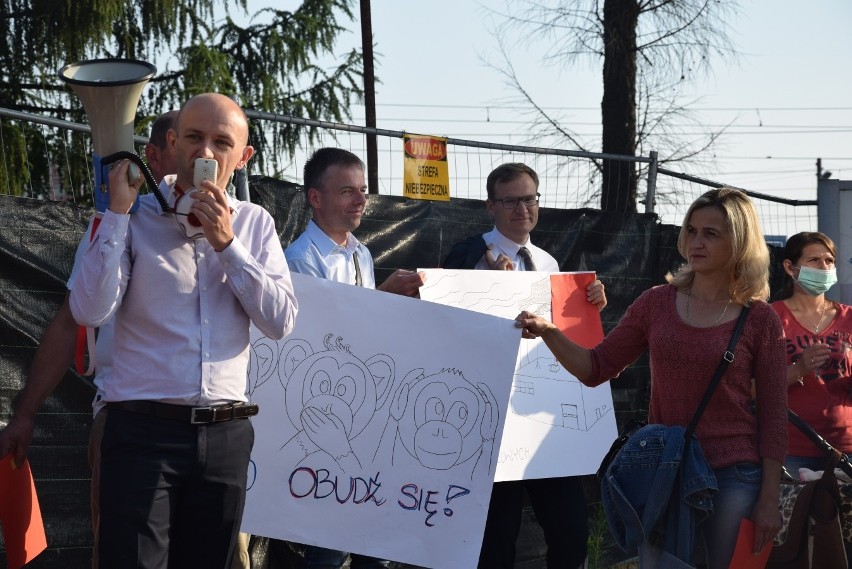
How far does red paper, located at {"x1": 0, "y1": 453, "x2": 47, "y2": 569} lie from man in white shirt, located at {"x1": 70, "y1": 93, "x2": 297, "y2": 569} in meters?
0.80

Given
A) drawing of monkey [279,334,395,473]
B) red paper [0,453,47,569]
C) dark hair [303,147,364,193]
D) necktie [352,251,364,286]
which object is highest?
dark hair [303,147,364,193]

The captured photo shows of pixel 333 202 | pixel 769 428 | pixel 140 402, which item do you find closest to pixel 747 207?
pixel 769 428

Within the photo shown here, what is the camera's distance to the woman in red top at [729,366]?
401 cm

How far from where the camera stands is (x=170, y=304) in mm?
3182

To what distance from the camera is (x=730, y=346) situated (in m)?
4.03

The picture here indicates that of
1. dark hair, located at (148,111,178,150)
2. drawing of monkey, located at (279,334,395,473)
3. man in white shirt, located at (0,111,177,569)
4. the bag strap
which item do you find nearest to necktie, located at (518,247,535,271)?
drawing of monkey, located at (279,334,395,473)

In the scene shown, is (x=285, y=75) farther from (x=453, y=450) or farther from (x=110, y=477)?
(x=110, y=477)

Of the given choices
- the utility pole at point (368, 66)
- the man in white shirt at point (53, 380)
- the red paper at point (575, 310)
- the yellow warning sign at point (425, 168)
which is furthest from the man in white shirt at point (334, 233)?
the utility pole at point (368, 66)

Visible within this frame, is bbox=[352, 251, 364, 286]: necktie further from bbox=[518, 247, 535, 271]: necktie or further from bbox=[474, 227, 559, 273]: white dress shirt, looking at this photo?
bbox=[518, 247, 535, 271]: necktie

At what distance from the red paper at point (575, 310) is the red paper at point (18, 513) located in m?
2.73

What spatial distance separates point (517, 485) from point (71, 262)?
7.88 ft

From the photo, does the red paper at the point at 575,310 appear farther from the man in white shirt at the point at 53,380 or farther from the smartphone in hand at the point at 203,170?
the smartphone in hand at the point at 203,170

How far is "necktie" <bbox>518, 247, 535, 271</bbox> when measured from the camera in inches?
221

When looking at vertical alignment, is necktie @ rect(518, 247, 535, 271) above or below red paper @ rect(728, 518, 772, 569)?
above
